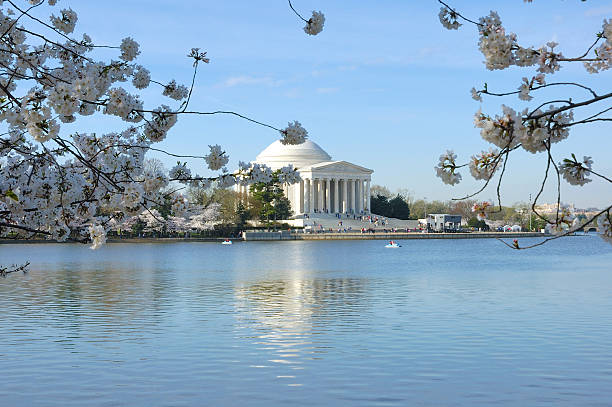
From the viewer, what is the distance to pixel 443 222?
147 m

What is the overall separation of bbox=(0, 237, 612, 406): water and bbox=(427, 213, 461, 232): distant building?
107753 millimetres

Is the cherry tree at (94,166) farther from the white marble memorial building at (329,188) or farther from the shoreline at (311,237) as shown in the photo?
the white marble memorial building at (329,188)

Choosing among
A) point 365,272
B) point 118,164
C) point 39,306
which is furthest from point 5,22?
point 365,272

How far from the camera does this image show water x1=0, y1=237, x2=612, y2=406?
14.0 metres

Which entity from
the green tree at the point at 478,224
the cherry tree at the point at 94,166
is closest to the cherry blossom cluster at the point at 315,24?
the cherry tree at the point at 94,166

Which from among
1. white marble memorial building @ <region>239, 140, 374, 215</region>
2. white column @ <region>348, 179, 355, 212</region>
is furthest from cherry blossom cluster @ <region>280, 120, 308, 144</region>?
white column @ <region>348, 179, 355, 212</region>

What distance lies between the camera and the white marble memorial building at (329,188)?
16038 cm

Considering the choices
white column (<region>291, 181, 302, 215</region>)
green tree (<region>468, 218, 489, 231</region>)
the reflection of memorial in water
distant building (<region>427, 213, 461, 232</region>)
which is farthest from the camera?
white column (<region>291, 181, 302, 215</region>)

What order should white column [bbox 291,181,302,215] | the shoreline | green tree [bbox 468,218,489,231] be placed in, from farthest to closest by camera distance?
white column [bbox 291,181,302,215], green tree [bbox 468,218,489,231], the shoreline

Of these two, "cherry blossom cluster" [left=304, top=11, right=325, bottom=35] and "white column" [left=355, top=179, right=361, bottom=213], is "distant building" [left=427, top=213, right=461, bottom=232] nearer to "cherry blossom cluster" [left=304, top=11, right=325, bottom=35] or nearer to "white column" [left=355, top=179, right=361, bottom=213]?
"white column" [left=355, top=179, right=361, bottom=213]

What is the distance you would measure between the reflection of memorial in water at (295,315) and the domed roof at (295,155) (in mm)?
128723

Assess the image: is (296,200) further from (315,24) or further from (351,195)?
(315,24)

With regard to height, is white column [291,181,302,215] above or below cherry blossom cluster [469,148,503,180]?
above

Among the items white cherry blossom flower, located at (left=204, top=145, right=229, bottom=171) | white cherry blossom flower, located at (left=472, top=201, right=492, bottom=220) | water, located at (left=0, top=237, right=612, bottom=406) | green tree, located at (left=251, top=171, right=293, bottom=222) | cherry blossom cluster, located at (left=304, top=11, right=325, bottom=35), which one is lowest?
water, located at (left=0, top=237, right=612, bottom=406)
